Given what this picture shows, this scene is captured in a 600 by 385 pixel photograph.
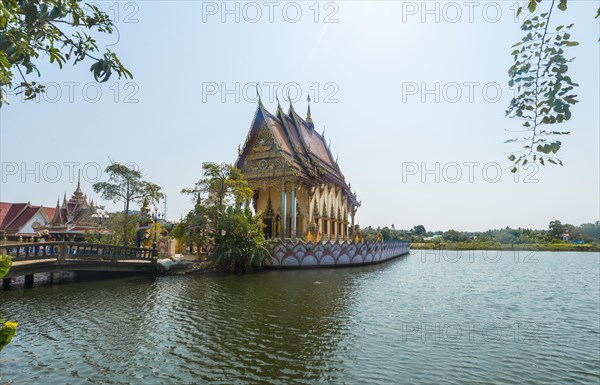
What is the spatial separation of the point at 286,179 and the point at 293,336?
59.8ft

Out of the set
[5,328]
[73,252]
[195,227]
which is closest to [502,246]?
[195,227]

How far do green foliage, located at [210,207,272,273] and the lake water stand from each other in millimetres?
5169

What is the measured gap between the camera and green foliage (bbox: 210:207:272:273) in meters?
18.0

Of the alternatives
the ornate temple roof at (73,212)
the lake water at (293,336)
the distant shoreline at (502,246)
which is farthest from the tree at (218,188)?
the distant shoreline at (502,246)

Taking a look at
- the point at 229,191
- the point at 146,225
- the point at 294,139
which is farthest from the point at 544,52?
the point at 294,139

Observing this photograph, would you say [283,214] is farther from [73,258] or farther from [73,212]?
[73,212]

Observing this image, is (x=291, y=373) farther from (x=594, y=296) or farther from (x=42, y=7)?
(x=594, y=296)

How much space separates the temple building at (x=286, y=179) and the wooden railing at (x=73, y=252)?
27.3 feet

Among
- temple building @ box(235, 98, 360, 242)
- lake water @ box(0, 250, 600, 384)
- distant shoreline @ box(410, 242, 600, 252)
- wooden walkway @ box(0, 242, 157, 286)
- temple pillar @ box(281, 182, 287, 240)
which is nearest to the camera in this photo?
lake water @ box(0, 250, 600, 384)

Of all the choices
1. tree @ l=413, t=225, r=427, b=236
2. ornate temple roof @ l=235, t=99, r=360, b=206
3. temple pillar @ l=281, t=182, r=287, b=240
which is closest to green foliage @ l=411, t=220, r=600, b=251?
tree @ l=413, t=225, r=427, b=236

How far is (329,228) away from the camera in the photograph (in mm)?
30906

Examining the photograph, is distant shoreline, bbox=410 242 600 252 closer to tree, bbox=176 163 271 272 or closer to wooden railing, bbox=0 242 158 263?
tree, bbox=176 163 271 272

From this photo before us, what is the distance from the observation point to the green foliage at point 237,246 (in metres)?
18.0

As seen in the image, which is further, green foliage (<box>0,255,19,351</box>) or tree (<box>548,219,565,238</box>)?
tree (<box>548,219,565,238</box>)
